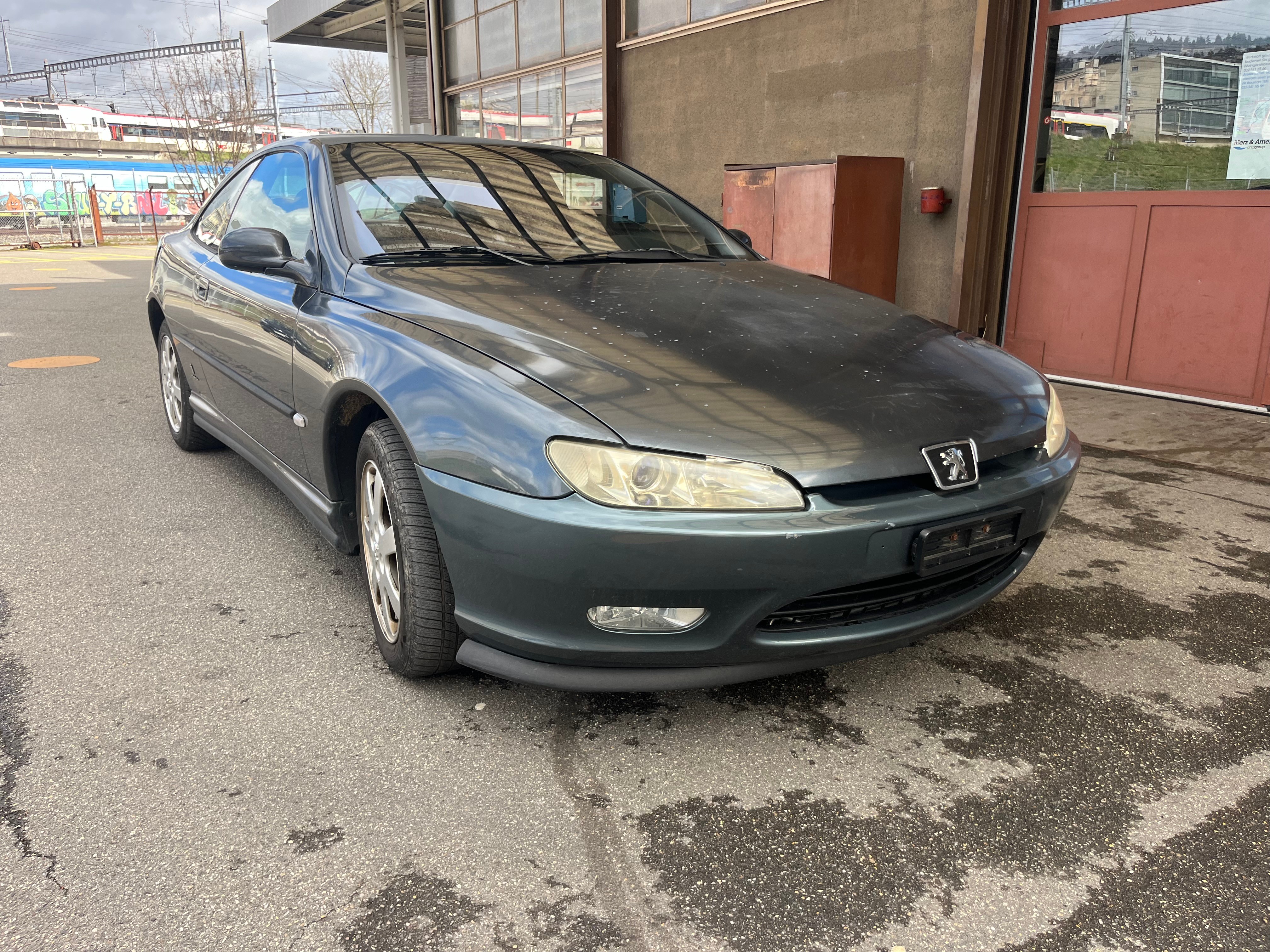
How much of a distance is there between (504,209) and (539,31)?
10.4m

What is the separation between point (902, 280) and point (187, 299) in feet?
17.3

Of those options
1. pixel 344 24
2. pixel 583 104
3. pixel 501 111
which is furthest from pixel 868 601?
pixel 344 24

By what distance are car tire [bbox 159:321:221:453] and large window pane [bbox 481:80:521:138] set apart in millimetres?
9138

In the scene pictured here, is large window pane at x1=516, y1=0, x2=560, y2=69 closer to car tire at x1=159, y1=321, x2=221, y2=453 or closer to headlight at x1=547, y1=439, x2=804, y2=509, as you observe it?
car tire at x1=159, y1=321, x2=221, y2=453

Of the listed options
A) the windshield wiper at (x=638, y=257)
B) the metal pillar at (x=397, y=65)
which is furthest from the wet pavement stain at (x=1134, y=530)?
the metal pillar at (x=397, y=65)

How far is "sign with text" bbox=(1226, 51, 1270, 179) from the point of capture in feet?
18.1

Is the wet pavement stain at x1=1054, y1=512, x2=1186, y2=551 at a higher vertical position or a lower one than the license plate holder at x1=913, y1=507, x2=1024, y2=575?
lower

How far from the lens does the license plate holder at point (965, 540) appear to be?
211 cm

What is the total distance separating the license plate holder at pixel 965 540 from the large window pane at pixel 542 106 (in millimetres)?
10647

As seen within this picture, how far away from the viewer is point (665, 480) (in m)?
1.98

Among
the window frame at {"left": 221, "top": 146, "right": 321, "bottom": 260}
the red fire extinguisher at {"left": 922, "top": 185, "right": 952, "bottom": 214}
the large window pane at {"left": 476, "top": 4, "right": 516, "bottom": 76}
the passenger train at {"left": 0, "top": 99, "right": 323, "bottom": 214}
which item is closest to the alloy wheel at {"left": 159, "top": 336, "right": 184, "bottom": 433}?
the window frame at {"left": 221, "top": 146, "right": 321, "bottom": 260}

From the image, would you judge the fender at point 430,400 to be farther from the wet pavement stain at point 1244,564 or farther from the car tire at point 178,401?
the wet pavement stain at point 1244,564

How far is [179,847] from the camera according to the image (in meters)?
1.91

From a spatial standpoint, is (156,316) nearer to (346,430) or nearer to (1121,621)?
(346,430)
